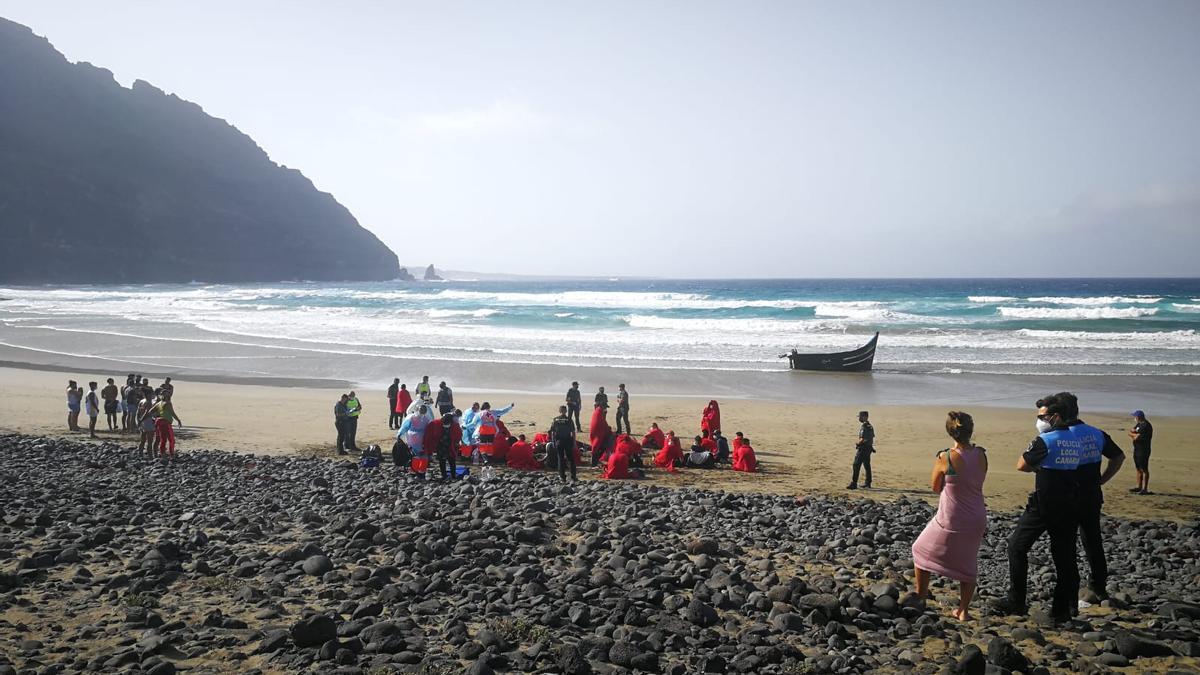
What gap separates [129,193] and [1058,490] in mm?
130836

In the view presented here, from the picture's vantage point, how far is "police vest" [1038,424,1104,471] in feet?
16.7

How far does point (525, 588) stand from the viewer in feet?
20.1

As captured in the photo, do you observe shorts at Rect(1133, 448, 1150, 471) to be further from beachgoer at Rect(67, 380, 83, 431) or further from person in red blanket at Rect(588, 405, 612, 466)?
beachgoer at Rect(67, 380, 83, 431)

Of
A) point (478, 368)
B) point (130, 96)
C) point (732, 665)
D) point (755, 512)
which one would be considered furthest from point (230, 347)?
point (130, 96)

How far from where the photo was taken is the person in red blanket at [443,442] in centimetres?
1121

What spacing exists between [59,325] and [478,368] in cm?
2939

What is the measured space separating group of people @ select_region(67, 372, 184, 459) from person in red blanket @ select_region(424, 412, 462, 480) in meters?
4.87

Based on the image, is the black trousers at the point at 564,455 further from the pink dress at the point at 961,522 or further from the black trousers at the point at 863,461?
the pink dress at the point at 961,522

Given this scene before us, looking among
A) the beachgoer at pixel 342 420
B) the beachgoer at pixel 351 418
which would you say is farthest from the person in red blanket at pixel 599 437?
→ the beachgoer at pixel 342 420

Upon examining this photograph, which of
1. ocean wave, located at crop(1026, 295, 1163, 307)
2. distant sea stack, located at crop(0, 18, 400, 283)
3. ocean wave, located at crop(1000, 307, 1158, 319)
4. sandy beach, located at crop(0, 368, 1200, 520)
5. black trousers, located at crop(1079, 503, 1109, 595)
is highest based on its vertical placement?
distant sea stack, located at crop(0, 18, 400, 283)

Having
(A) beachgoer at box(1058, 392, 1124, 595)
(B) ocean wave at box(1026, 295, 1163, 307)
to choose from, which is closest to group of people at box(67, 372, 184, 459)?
(A) beachgoer at box(1058, 392, 1124, 595)

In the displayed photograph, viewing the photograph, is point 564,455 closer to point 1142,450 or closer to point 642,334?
point 1142,450

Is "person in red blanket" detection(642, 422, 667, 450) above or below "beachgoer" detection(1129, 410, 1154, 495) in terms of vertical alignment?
below

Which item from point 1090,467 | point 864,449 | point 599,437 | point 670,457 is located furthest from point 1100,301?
point 1090,467
